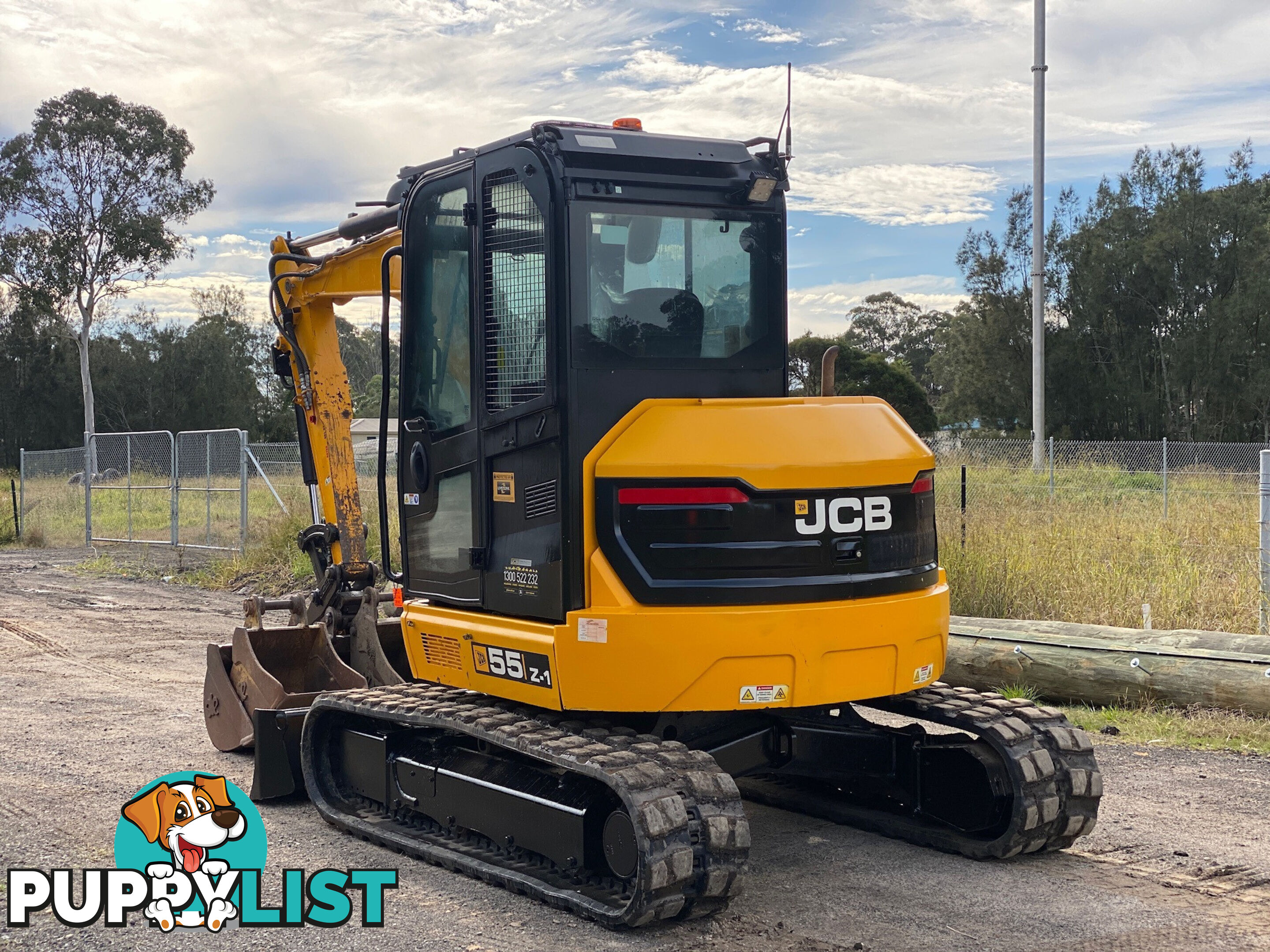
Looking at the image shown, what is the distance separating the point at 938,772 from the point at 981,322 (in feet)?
168

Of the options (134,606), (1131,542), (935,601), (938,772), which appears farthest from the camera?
(134,606)

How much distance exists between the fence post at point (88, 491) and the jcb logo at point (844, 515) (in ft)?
69.0

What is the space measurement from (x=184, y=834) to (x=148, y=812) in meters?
0.26

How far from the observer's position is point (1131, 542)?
13.5 metres

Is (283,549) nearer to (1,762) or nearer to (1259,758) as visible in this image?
(1,762)

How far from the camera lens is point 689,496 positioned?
4812 mm

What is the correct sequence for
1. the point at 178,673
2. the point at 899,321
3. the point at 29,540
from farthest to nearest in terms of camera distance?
the point at 899,321 < the point at 29,540 < the point at 178,673

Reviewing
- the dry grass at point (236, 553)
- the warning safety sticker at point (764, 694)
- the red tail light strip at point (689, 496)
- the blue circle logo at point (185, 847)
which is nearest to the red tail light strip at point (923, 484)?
the red tail light strip at point (689, 496)

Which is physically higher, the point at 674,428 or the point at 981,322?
the point at 981,322

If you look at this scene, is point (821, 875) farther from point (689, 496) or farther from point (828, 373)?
point (828, 373)

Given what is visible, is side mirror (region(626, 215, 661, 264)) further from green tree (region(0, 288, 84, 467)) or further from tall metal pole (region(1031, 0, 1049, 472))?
A: green tree (region(0, 288, 84, 467))

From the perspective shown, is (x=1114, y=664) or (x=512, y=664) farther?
(x=1114, y=664)

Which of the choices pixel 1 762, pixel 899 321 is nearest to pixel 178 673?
pixel 1 762

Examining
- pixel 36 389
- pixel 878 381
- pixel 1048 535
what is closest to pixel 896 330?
pixel 878 381
